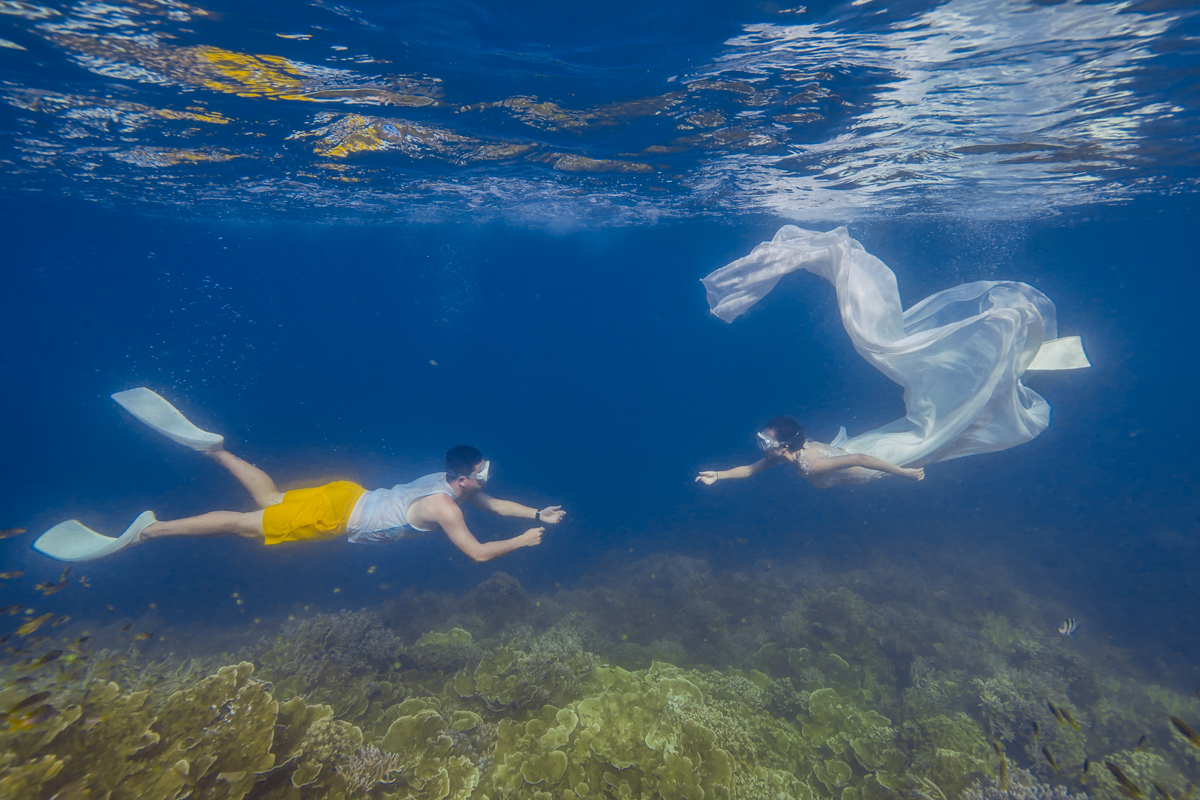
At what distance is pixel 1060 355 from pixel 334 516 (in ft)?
36.0

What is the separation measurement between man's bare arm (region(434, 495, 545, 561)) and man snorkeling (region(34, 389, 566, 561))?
1 centimetres

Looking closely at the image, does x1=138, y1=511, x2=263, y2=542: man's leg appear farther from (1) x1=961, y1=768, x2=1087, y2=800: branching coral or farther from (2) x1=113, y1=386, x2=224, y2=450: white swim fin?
(1) x1=961, y1=768, x2=1087, y2=800: branching coral

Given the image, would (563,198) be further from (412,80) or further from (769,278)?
(769,278)

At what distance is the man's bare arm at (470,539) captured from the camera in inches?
203

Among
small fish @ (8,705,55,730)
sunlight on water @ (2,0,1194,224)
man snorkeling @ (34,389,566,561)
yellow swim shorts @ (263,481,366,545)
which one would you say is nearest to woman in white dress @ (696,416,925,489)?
man snorkeling @ (34,389,566,561)

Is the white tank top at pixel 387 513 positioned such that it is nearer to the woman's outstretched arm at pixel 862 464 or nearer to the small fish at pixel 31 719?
the small fish at pixel 31 719

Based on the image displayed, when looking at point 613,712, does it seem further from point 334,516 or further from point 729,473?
point 334,516

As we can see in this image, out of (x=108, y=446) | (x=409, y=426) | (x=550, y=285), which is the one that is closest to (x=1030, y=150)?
(x=550, y=285)

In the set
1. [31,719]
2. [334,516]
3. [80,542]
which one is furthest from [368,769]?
[80,542]

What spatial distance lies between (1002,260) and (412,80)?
42.5m

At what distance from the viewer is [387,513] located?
611 cm

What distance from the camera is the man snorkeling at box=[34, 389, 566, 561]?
576cm

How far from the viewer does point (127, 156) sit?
12.5 metres

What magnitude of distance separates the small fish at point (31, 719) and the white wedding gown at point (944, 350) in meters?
8.76
